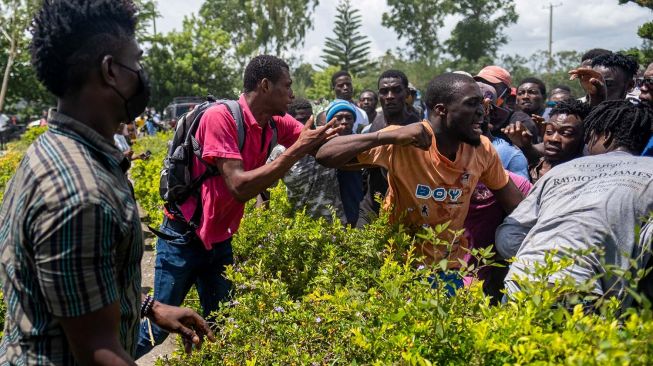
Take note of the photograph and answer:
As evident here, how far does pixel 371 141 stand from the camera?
10.1 ft

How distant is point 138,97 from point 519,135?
3.54 meters

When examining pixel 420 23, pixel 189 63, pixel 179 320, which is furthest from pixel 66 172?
pixel 420 23

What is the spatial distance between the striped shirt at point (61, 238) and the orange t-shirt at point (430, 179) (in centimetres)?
194

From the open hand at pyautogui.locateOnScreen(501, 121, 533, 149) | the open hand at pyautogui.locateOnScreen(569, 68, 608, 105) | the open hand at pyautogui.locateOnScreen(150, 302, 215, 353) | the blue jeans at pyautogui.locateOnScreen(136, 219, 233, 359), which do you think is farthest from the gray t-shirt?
the open hand at pyautogui.locateOnScreen(569, 68, 608, 105)

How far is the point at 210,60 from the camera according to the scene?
1496 inches

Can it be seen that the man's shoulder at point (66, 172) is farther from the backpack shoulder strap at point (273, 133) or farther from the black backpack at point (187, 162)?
the backpack shoulder strap at point (273, 133)

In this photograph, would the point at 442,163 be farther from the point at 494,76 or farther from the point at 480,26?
the point at 480,26

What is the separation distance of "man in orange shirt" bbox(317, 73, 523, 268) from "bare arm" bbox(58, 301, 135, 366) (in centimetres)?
188

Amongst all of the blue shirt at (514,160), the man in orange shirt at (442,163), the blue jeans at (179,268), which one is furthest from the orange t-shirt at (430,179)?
the blue jeans at (179,268)

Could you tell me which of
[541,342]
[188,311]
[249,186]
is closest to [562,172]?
[541,342]

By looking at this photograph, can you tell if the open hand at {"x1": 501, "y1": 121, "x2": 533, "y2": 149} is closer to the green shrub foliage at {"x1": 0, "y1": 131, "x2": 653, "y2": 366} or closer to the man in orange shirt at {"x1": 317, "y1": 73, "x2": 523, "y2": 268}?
the man in orange shirt at {"x1": 317, "y1": 73, "x2": 523, "y2": 268}

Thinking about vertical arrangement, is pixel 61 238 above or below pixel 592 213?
above

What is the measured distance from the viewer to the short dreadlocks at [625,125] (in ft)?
9.86

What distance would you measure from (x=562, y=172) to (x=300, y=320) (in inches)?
53.9
